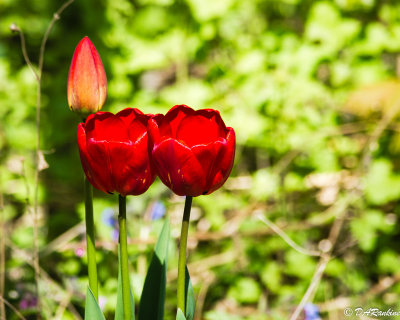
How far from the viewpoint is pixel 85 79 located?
0.81m

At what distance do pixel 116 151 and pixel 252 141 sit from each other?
5.01ft

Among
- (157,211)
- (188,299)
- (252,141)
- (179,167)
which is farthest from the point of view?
(252,141)

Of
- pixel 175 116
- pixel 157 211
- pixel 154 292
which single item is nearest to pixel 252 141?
pixel 157 211

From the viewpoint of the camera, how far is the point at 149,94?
7.69ft

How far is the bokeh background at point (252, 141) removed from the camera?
6.43ft

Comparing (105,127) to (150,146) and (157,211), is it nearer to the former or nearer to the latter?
(150,146)

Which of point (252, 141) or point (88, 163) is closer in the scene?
point (88, 163)

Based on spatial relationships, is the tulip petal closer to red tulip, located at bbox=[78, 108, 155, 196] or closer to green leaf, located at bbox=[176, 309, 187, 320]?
red tulip, located at bbox=[78, 108, 155, 196]

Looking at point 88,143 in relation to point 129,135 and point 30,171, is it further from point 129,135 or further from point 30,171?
point 30,171

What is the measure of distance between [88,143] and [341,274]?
1493 mm

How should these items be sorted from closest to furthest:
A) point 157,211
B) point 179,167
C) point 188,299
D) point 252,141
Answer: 1. point 179,167
2. point 188,299
3. point 157,211
4. point 252,141

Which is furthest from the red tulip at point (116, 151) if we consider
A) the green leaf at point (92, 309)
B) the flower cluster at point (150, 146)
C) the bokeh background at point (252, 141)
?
the bokeh background at point (252, 141)

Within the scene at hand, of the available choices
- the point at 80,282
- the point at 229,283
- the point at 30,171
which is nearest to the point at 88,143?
the point at 80,282

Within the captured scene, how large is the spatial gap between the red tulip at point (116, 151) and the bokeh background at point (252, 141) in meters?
0.97
